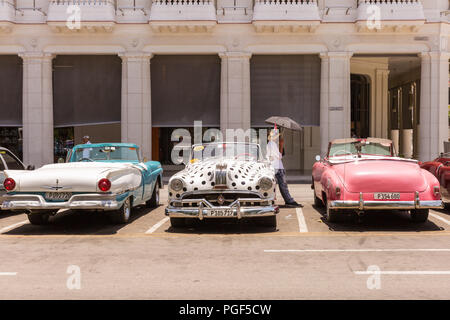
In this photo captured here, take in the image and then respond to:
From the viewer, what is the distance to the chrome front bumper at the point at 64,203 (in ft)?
29.6

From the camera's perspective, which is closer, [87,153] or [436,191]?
[436,191]

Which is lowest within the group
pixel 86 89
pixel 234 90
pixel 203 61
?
pixel 234 90

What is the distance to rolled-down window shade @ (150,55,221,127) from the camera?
2195cm

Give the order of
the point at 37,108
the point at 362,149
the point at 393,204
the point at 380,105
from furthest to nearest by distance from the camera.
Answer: the point at 380,105
the point at 37,108
the point at 362,149
the point at 393,204

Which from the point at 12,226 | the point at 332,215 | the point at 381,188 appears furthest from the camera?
the point at 12,226

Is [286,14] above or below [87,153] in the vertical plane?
above

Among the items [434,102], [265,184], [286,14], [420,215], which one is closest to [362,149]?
[420,215]

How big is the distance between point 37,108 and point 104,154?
11112 millimetres

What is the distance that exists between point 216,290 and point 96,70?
59.8 ft

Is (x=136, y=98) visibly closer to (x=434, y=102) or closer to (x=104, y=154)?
(x=104, y=154)

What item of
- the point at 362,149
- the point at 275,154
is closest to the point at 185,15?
the point at 275,154

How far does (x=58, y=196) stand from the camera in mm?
9117

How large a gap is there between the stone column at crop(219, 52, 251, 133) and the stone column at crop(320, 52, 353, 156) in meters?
3.01

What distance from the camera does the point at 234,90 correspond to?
70.8 feet
